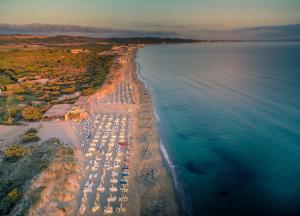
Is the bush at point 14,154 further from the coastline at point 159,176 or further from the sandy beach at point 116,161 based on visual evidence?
the coastline at point 159,176

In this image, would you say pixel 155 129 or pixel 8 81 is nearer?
pixel 155 129

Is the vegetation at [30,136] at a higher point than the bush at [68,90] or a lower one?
higher

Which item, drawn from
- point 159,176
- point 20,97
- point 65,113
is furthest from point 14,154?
point 20,97

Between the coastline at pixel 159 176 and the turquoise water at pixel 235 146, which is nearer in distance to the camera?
the coastline at pixel 159 176

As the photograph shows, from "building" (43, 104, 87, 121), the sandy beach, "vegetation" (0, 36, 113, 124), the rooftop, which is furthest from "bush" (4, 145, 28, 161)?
the rooftop

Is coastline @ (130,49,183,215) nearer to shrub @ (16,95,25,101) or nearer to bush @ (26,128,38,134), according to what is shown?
bush @ (26,128,38,134)

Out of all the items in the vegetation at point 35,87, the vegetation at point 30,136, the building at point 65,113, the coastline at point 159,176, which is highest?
the coastline at point 159,176

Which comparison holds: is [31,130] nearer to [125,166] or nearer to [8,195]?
[125,166]

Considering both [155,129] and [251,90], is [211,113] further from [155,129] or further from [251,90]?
[251,90]

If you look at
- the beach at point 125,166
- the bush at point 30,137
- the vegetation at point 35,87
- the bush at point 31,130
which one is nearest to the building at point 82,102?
the beach at point 125,166

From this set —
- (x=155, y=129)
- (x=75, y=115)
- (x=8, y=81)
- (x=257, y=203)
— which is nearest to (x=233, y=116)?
(x=155, y=129)

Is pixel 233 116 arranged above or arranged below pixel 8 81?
above
